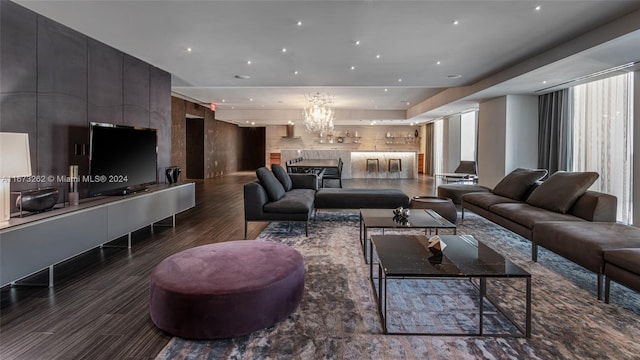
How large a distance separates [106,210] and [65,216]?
58cm

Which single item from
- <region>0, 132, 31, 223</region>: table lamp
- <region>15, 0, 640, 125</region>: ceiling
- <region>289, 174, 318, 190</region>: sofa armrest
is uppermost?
<region>15, 0, 640, 125</region>: ceiling

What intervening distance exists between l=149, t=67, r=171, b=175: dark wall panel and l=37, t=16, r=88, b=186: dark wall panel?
4.98 feet

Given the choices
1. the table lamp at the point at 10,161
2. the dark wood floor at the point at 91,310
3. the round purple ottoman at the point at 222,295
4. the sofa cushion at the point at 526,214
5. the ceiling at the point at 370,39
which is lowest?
the dark wood floor at the point at 91,310

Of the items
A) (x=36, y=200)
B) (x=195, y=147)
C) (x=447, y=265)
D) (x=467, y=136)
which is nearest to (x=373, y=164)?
(x=467, y=136)

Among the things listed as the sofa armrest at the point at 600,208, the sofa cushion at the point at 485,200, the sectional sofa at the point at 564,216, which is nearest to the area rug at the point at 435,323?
the sectional sofa at the point at 564,216

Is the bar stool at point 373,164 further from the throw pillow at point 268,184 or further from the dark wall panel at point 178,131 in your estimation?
the throw pillow at point 268,184

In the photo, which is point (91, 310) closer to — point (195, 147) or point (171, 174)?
point (171, 174)

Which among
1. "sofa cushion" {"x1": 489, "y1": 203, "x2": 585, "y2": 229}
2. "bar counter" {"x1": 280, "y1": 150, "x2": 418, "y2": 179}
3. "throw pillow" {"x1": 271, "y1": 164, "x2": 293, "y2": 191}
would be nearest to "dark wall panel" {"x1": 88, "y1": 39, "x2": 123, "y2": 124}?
"throw pillow" {"x1": 271, "y1": 164, "x2": 293, "y2": 191}

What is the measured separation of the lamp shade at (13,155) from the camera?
8.70ft

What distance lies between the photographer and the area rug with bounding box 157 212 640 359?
1993 mm

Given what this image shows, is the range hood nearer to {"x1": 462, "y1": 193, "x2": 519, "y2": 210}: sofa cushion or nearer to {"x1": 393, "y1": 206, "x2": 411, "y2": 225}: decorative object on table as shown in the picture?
{"x1": 462, "y1": 193, "x2": 519, "y2": 210}: sofa cushion

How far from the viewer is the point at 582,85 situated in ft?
21.5

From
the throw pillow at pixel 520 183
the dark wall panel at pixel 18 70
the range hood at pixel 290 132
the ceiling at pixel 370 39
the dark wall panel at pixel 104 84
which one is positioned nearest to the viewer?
the dark wall panel at pixel 18 70

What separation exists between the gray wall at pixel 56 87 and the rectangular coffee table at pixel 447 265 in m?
3.59
